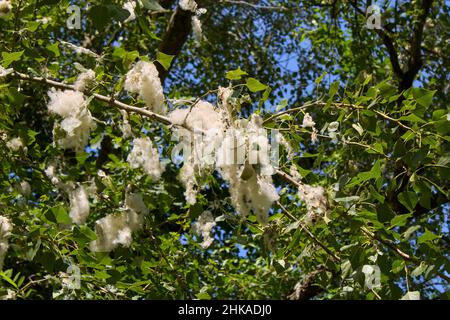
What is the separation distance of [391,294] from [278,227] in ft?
1.12

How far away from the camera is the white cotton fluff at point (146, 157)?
169 centimetres

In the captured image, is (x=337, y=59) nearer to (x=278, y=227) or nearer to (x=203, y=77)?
(x=203, y=77)

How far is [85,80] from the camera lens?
1710 mm

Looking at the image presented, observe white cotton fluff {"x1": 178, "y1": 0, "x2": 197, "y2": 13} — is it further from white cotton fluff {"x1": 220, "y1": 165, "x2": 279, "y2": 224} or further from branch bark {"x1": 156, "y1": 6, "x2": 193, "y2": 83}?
branch bark {"x1": 156, "y1": 6, "x2": 193, "y2": 83}

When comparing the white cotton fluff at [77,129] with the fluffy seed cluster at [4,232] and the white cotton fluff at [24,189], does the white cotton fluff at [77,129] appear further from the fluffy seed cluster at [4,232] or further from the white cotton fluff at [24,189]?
the white cotton fluff at [24,189]

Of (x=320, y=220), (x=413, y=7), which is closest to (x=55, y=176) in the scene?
(x=320, y=220)

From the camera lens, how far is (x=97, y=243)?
171 cm

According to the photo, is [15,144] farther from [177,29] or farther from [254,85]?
[177,29]

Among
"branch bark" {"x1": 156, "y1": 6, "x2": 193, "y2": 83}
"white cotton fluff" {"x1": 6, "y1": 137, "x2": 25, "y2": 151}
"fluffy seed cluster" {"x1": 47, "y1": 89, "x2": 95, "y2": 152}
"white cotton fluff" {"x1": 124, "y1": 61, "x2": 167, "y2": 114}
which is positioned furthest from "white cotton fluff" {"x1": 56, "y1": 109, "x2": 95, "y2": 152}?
"branch bark" {"x1": 156, "y1": 6, "x2": 193, "y2": 83}

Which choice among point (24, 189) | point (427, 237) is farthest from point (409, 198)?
point (24, 189)

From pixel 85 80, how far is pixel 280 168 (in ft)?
1.93

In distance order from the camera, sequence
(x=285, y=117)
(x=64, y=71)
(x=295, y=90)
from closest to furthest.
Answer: (x=285, y=117) → (x=64, y=71) → (x=295, y=90)

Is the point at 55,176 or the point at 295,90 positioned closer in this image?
the point at 55,176

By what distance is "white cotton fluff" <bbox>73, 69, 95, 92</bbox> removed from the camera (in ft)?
5.50
